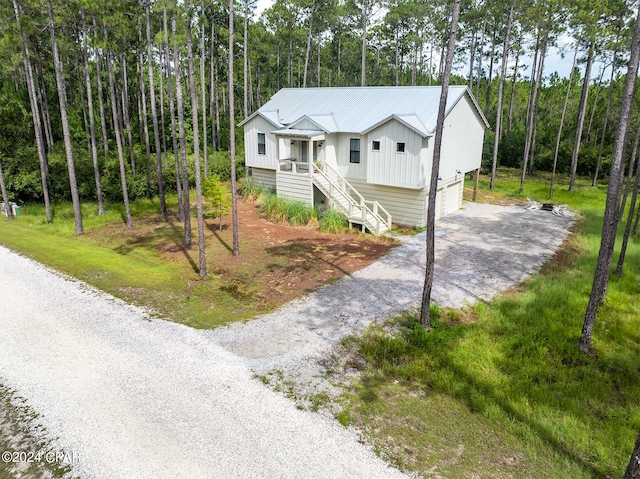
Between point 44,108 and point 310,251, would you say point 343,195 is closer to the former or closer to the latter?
point 310,251

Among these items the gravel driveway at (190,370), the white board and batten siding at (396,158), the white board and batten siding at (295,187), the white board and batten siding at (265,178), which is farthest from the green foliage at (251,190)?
the gravel driveway at (190,370)

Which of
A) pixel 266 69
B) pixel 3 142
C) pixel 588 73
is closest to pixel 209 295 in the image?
pixel 3 142

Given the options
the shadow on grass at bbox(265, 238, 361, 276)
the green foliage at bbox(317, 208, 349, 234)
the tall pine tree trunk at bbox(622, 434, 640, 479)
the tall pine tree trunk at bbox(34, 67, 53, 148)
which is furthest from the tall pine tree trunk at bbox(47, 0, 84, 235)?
the tall pine tree trunk at bbox(622, 434, 640, 479)

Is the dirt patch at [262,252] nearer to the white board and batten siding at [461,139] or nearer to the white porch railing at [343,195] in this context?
the white porch railing at [343,195]

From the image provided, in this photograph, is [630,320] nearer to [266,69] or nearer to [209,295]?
[209,295]

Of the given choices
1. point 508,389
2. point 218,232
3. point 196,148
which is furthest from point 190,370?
point 218,232

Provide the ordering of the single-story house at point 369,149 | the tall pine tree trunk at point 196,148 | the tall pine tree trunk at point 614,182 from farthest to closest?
the single-story house at point 369,149 → the tall pine tree trunk at point 196,148 → the tall pine tree trunk at point 614,182

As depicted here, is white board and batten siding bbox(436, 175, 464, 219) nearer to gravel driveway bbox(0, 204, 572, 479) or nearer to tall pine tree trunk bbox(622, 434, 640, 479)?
gravel driveway bbox(0, 204, 572, 479)
